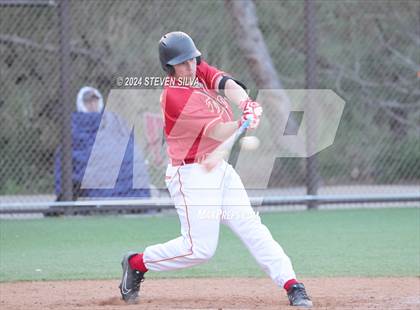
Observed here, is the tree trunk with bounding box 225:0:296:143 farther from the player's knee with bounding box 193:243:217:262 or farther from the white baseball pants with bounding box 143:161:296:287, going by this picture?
the player's knee with bounding box 193:243:217:262

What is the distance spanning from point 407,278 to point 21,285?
2.94 metres

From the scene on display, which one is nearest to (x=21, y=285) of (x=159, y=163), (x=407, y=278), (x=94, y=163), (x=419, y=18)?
(x=407, y=278)

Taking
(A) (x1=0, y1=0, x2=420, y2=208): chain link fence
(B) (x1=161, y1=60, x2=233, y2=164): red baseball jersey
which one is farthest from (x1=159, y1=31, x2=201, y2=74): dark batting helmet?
(A) (x1=0, y1=0, x2=420, y2=208): chain link fence

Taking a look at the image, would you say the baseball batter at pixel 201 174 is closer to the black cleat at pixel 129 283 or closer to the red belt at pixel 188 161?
the red belt at pixel 188 161

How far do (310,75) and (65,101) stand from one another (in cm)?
306

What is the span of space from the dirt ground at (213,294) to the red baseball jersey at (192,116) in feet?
3.25

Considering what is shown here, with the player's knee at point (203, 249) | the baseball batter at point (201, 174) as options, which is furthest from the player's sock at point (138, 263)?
the player's knee at point (203, 249)

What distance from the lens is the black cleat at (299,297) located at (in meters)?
5.31

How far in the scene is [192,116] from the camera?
530cm

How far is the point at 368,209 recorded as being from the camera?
1098 centimetres

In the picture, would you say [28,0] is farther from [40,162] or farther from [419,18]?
[419,18]

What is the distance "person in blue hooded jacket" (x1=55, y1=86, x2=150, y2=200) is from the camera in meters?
10.7

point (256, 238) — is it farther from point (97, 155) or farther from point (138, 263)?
point (97, 155)

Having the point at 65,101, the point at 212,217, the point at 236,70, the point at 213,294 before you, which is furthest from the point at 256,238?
the point at 236,70
